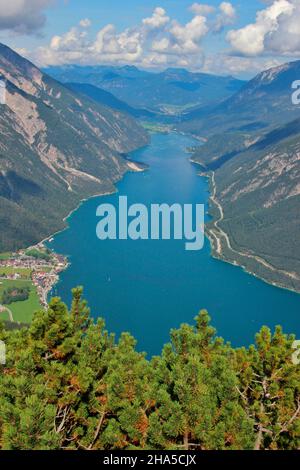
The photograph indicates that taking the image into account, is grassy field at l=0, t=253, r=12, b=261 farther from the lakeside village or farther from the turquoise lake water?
the turquoise lake water

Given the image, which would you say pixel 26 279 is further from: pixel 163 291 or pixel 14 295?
pixel 163 291

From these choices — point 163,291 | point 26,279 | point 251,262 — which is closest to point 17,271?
point 26,279

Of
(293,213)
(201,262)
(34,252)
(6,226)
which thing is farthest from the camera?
(293,213)

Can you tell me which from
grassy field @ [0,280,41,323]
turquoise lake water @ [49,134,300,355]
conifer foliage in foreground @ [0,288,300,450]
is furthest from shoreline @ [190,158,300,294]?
conifer foliage in foreground @ [0,288,300,450]

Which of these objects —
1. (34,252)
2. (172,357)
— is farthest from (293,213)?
(172,357)

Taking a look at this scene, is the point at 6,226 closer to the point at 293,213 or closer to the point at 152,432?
the point at 293,213

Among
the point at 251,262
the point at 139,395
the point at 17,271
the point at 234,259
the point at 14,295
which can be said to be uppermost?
the point at 234,259

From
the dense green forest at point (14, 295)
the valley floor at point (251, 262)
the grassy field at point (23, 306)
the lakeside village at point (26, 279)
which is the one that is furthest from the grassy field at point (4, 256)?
the valley floor at point (251, 262)
